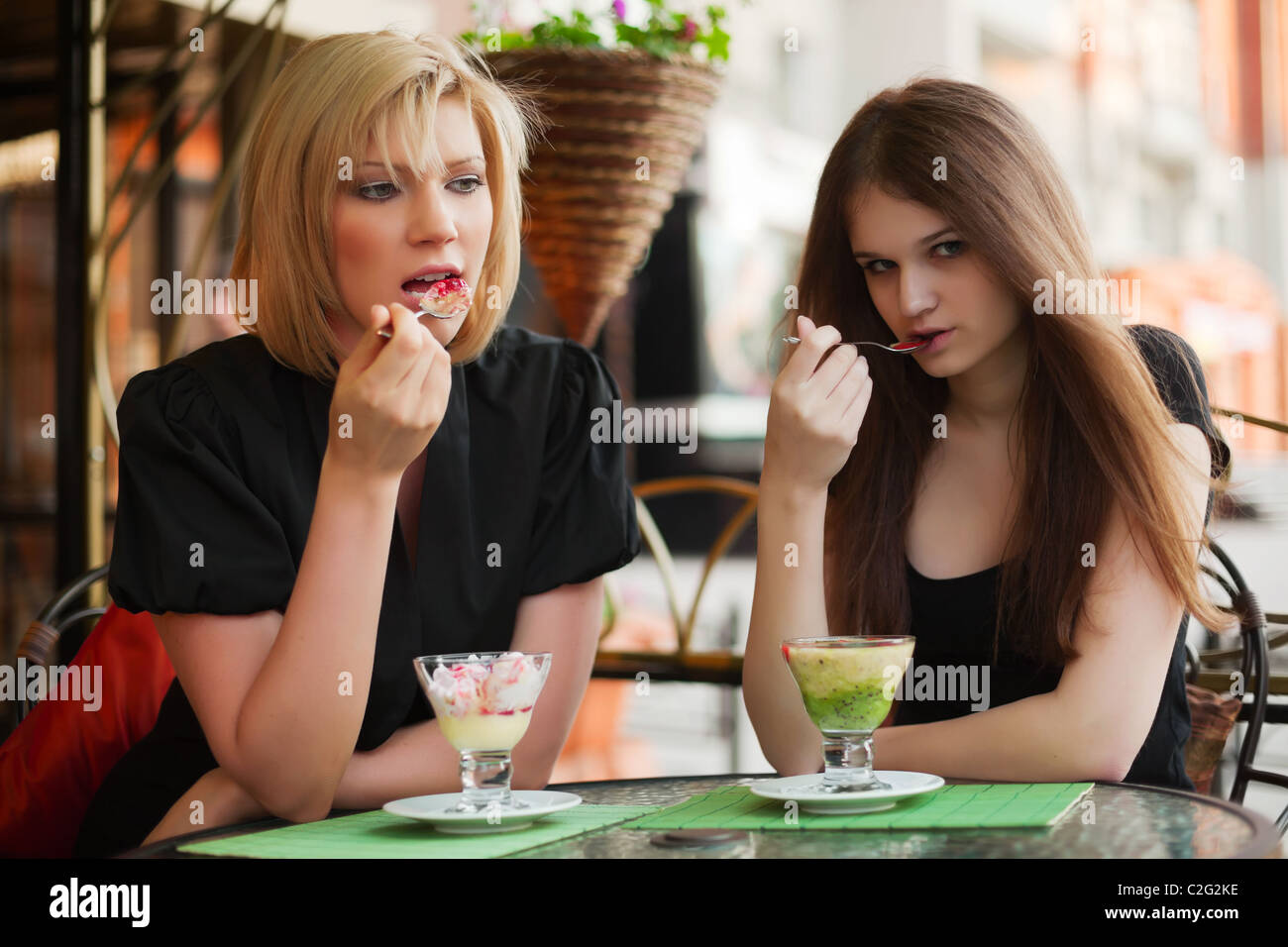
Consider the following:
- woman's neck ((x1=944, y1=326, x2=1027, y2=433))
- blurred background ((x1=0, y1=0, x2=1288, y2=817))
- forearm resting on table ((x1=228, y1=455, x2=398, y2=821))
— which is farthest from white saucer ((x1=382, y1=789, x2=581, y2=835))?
blurred background ((x1=0, y1=0, x2=1288, y2=817))

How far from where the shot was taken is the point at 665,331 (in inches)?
371

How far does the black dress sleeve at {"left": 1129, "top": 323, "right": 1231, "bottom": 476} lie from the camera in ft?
5.33

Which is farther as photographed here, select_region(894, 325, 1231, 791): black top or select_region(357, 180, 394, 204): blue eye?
select_region(894, 325, 1231, 791): black top

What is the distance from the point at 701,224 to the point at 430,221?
7789 millimetres

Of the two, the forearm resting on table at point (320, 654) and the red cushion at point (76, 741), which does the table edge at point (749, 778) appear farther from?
the red cushion at point (76, 741)

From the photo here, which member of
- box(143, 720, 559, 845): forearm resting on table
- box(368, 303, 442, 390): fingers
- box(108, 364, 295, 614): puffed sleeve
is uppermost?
box(368, 303, 442, 390): fingers

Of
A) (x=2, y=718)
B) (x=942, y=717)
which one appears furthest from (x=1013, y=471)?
(x=2, y=718)

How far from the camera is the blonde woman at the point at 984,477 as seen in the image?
1.43m

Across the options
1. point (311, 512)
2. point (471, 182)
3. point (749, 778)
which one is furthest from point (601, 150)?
point (749, 778)

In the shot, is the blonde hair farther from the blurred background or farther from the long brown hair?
the blurred background

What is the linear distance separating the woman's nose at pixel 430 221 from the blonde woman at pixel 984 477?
410 millimetres

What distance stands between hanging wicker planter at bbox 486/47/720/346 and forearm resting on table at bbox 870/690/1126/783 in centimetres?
117
